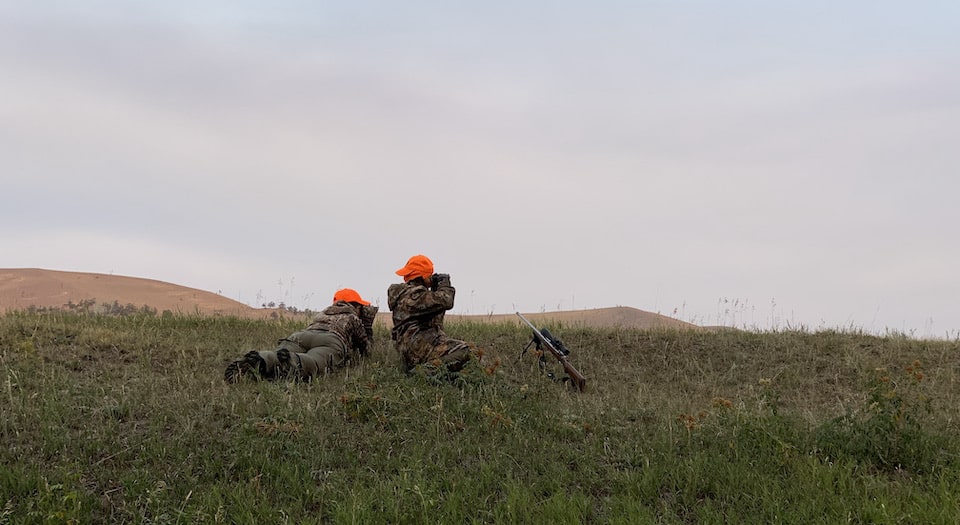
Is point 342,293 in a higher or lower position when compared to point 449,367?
higher

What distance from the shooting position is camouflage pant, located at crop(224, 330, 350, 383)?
8930 mm

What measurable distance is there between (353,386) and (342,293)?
292cm

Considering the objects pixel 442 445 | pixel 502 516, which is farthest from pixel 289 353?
pixel 502 516

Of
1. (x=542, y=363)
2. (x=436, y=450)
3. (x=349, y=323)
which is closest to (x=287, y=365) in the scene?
(x=349, y=323)

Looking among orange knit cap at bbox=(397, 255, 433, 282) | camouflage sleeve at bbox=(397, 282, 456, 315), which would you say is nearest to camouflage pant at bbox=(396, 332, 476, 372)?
camouflage sleeve at bbox=(397, 282, 456, 315)

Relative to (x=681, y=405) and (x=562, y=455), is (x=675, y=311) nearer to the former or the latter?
(x=681, y=405)

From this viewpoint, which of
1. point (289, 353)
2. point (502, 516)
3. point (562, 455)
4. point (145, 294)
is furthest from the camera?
point (145, 294)

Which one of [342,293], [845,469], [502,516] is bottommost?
[502,516]

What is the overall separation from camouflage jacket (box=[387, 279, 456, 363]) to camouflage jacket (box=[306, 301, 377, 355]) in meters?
0.86

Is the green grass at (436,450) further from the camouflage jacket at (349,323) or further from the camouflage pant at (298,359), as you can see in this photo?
the camouflage jacket at (349,323)

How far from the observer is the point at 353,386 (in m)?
8.75

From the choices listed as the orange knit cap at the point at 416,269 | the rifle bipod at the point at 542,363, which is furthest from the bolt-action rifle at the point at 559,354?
the orange knit cap at the point at 416,269

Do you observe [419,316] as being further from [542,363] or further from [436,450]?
[436,450]

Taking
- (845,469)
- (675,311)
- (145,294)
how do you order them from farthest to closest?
(145,294)
(675,311)
(845,469)
